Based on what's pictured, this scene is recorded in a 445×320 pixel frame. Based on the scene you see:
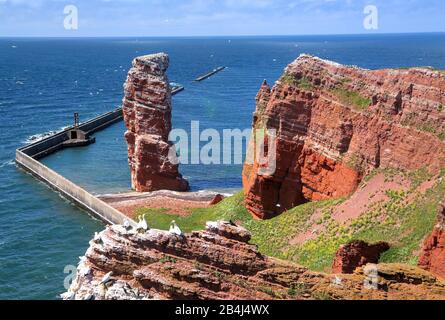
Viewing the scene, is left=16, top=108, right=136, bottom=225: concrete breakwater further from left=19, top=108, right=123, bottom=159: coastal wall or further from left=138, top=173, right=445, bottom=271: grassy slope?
left=138, top=173, right=445, bottom=271: grassy slope

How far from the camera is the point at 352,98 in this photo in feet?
148

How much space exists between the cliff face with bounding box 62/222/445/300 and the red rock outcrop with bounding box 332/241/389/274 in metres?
8.66

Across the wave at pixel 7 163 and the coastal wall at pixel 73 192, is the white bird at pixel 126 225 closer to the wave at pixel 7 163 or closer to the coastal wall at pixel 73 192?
the coastal wall at pixel 73 192

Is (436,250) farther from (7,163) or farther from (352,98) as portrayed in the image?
(7,163)

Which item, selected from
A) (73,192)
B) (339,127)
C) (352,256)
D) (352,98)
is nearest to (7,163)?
(73,192)

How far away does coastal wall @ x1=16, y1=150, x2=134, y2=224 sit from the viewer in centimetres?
5822

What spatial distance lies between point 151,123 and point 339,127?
85.0 ft

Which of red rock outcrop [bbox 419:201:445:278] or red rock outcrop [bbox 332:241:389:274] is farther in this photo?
red rock outcrop [bbox 332:241:389:274]

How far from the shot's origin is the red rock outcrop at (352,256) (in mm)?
32438

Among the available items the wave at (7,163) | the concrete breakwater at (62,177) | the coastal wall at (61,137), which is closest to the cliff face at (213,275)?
the concrete breakwater at (62,177)

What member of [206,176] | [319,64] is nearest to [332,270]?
[319,64]

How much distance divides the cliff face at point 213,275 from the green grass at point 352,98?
22.4m

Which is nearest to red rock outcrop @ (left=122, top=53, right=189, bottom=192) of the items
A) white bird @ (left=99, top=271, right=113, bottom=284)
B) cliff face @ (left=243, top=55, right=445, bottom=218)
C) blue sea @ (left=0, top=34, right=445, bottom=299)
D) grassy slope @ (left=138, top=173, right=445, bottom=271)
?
blue sea @ (left=0, top=34, right=445, bottom=299)

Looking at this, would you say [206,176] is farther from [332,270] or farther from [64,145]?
[332,270]
